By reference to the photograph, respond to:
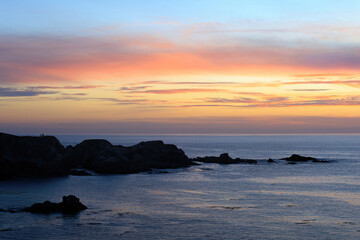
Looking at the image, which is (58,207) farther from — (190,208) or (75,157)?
(75,157)

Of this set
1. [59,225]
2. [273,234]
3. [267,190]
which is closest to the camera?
[273,234]

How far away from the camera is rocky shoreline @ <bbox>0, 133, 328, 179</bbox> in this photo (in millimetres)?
86438

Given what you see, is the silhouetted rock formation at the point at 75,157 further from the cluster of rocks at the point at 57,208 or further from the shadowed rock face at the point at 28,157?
the cluster of rocks at the point at 57,208

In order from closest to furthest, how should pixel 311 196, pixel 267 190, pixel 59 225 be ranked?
pixel 59 225 < pixel 311 196 < pixel 267 190

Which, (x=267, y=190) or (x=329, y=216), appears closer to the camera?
(x=329, y=216)

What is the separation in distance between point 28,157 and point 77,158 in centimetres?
1970

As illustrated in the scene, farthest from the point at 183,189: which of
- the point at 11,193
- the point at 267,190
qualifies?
the point at 11,193

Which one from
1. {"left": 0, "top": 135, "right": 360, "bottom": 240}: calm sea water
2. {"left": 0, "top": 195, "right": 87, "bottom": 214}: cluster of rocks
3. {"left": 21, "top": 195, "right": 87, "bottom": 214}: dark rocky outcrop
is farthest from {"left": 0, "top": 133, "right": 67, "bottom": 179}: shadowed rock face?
{"left": 21, "top": 195, "right": 87, "bottom": 214}: dark rocky outcrop

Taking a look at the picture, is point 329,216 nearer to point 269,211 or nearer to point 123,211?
point 269,211

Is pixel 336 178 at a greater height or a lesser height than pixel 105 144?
lesser

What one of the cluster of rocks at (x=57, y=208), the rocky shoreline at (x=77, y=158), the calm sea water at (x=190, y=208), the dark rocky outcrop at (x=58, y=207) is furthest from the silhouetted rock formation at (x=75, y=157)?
the dark rocky outcrop at (x=58, y=207)

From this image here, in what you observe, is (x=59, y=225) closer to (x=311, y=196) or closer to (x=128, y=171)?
(x=311, y=196)

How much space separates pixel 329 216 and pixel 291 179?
127 feet

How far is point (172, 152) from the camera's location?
11438 centimetres
